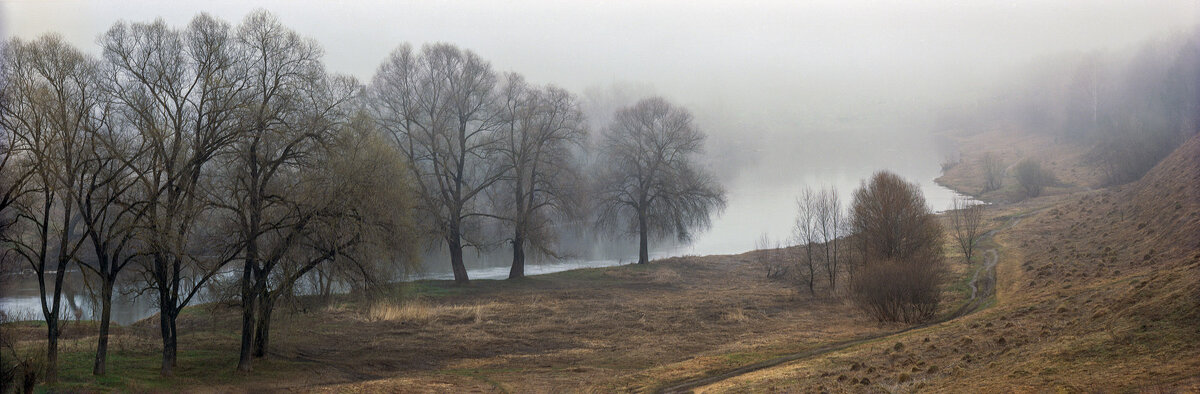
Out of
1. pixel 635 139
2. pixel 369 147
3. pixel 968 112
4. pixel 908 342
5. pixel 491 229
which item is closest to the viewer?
pixel 908 342

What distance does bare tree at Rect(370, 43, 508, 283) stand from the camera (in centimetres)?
3216

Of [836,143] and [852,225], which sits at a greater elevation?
[836,143]

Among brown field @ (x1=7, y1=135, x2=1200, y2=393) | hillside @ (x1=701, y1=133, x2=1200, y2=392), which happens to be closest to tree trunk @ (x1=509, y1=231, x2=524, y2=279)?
brown field @ (x1=7, y1=135, x2=1200, y2=393)

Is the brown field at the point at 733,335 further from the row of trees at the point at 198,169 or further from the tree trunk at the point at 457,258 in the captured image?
the row of trees at the point at 198,169

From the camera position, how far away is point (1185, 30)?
64.9 m

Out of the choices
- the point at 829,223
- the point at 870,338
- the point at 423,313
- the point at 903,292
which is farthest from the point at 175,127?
the point at 829,223

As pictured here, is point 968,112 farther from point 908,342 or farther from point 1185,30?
point 908,342

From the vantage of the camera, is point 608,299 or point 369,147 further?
point 608,299

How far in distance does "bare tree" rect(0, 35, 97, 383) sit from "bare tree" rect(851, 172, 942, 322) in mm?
21007

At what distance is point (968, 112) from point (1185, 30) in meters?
108

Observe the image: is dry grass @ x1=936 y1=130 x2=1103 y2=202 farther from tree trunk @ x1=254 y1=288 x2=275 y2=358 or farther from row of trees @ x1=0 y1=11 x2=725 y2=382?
tree trunk @ x1=254 y1=288 x2=275 y2=358

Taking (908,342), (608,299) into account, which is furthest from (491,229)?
(908,342)

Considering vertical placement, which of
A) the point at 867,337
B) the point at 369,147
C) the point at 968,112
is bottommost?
the point at 867,337

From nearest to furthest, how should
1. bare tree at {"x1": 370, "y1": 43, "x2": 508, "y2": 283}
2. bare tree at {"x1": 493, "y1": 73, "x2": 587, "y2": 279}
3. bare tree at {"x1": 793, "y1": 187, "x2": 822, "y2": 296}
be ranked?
bare tree at {"x1": 793, "y1": 187, "x2": 822, "y2": 296} < bare tree at {"x1": 370, "y1": 43, "x2": 508, "y2": 283} < bare tree at {"x1": 493, "y1": 73, "x2": 587, "y2": 279}
